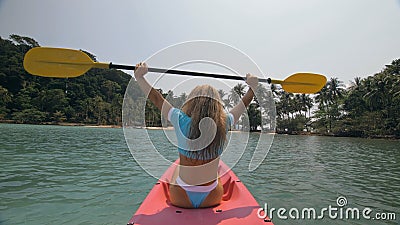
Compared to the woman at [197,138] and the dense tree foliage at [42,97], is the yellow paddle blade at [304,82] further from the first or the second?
the dense tree foliage at [42,97]

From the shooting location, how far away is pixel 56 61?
311 cm

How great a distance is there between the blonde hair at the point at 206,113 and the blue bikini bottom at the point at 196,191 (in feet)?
0.84

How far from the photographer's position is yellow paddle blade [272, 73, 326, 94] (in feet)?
12.2

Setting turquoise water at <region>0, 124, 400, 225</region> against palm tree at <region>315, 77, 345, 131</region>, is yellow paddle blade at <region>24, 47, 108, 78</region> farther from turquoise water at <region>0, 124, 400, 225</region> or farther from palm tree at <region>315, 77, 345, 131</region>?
palm tree at <region>315, 77, 345, 131</region>

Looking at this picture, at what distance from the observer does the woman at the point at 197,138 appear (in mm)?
1750

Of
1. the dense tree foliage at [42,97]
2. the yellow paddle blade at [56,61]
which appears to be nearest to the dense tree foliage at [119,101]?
the dense tree foliage at [42,97]

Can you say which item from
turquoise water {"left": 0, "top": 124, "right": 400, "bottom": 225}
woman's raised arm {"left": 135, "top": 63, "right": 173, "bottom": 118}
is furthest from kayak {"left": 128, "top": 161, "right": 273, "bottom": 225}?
woman's raised arm {"left": 135, "top": 63, "right": 173, "bottom": 118}

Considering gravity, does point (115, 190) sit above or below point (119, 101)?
below

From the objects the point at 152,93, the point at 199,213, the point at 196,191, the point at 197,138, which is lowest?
the point at 199,213

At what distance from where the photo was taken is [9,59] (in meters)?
43.0

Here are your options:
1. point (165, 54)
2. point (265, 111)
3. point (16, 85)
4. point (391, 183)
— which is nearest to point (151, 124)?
point (165, 54)

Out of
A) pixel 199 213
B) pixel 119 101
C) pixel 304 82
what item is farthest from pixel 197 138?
pixel 119 101

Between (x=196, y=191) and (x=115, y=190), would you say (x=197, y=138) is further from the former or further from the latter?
(x=115, y=190)

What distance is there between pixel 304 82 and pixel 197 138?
104 inches
